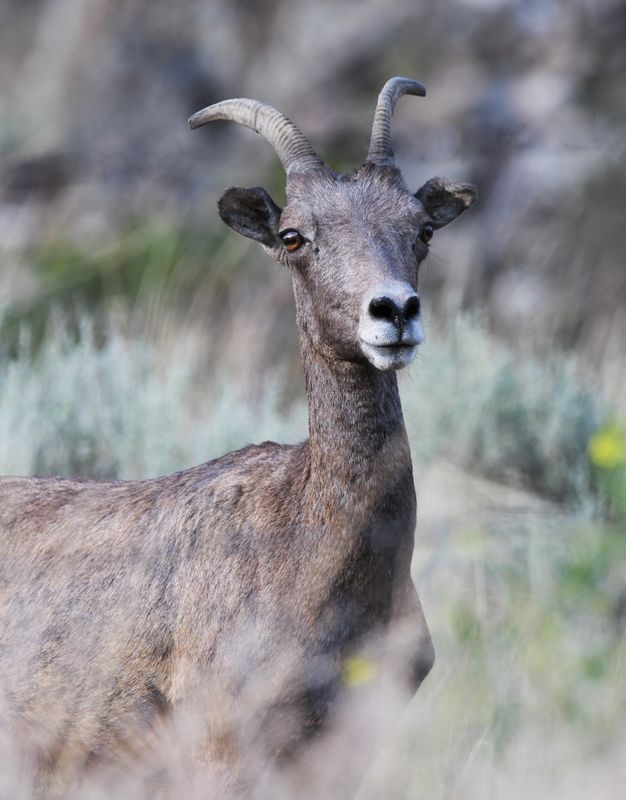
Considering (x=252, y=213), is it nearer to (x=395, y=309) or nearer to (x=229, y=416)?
(x=395, y=309)

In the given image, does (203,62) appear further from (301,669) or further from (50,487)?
(301,669)

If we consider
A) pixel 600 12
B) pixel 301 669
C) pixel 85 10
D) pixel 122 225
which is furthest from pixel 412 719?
pixel 85 10

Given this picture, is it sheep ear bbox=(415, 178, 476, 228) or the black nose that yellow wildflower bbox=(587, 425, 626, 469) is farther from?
sheep ear bbox=(415, 178, 476, 228)

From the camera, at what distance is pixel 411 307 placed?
4.40 metres

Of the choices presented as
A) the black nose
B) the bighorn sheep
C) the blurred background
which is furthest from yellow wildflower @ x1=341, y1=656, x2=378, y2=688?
the black nose

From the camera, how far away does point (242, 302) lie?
1284 centimetres

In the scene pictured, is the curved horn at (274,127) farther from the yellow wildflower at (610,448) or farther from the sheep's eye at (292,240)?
the yellow wildflower at (610,448)

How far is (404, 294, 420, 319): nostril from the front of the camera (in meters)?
4.38

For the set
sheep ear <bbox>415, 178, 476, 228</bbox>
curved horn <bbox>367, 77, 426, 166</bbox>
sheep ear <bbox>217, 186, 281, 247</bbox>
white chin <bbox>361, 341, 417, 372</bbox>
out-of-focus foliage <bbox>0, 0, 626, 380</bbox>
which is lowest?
white chin <bbox>361, 341, 417, 372</bbox>

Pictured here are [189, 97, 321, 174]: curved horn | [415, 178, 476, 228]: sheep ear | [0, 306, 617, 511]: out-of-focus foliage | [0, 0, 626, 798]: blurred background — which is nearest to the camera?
[0, 0, 626, 798]: blurred background

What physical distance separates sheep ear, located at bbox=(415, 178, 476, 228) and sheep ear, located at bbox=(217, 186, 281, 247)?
63 cm

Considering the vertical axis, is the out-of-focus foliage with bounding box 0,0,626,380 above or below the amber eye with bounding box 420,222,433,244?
above

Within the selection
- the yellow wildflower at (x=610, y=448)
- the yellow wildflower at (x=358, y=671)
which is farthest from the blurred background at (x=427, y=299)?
the yellow wildflower at (x=358, y=671)

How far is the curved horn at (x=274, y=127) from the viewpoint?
16.9 ft
